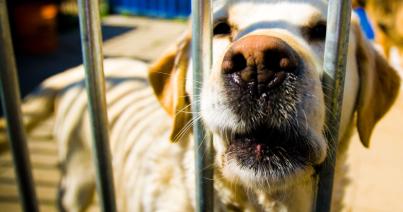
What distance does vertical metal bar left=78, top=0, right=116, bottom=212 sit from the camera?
3.61ft

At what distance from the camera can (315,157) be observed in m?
1.33

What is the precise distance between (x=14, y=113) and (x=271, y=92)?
0.78 m

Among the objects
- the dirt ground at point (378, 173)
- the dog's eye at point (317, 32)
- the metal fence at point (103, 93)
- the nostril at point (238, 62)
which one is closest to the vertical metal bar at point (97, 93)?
the metal fence at point (103, 93)

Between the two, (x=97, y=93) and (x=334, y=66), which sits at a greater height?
(x=334, y=66)

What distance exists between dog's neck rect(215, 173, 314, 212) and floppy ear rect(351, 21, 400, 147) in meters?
0.36

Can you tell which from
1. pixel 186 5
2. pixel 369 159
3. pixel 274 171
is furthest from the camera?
pixel 186 5

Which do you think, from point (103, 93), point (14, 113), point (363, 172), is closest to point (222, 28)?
point (103, 93)

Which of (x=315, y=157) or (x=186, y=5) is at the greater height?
(x=315, y=157)

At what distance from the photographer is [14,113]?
128 cm

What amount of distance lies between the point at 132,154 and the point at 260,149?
132 cm

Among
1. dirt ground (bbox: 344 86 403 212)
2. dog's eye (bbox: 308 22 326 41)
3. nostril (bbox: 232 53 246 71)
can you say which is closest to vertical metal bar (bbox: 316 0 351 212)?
nostril (bbox: 232 53 246 71)

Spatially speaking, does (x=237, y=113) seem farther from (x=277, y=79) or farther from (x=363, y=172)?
(x=363, y=172)

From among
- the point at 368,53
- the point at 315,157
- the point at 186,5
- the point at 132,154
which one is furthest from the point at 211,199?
the point at 186,5

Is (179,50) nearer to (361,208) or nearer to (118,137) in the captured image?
(118,137)
